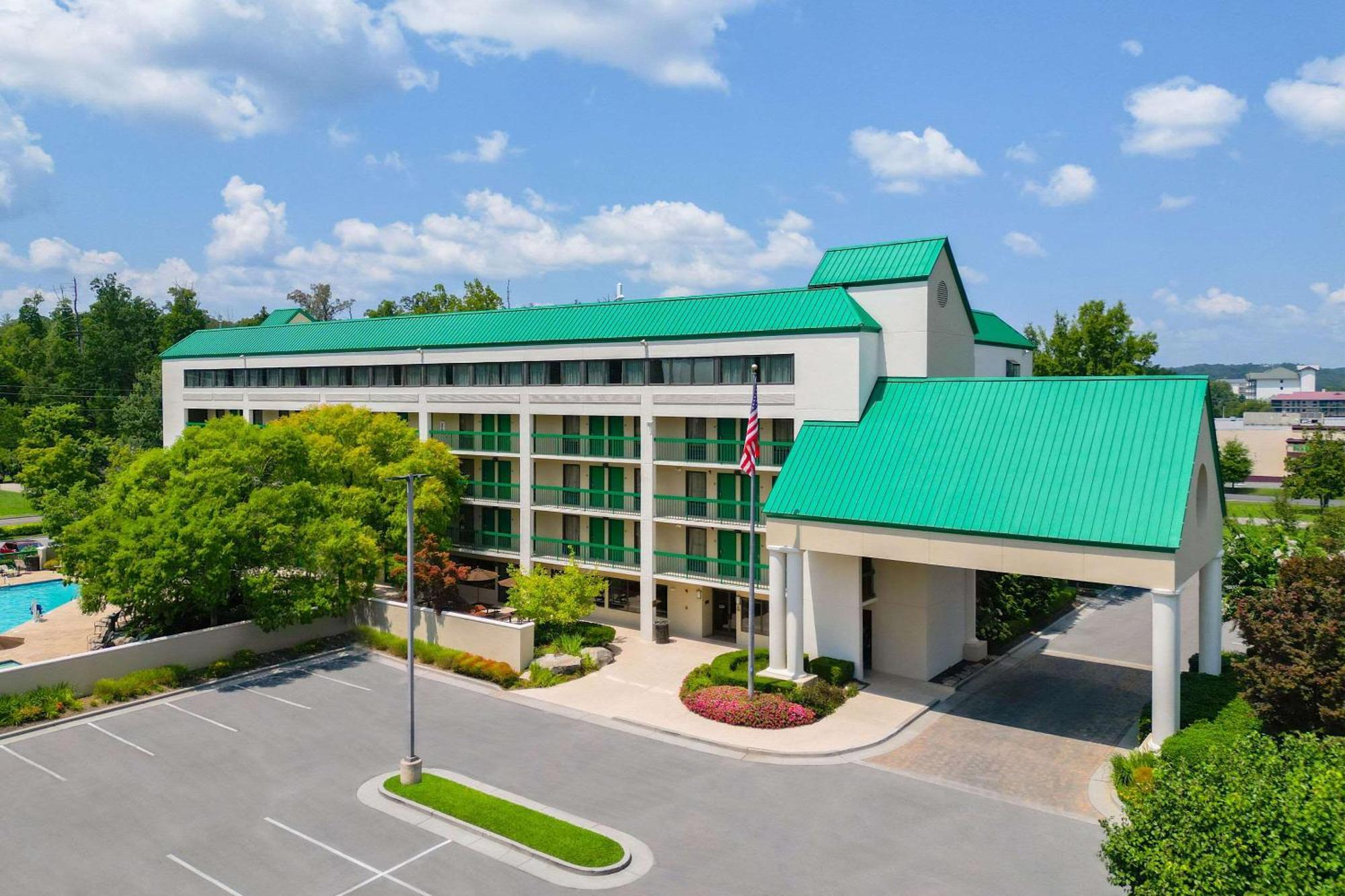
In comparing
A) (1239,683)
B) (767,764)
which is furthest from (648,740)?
(1239,683)

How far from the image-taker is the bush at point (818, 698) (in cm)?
3136

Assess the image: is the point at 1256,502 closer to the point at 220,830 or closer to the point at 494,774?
the point at 494,774

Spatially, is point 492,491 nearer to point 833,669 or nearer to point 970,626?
point 833,669

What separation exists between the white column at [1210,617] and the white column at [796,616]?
14.0 m

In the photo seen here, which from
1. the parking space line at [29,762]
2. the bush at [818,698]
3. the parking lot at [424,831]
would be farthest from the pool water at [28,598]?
the bush at [818,698]

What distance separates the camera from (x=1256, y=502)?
339 ft

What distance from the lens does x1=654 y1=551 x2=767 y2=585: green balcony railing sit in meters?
39.5

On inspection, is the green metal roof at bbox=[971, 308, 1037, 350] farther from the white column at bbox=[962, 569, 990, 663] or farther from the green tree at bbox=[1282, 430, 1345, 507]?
the green tree at bbox=[1282, 430, 1345, 507]

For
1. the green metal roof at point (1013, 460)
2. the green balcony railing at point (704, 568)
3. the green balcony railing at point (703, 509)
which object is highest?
the green metal roof at point (1013, 460)

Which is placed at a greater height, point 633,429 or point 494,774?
point 633,429

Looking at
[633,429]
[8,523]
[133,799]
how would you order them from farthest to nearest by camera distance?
[8,523]
[633,429]
[133,799]

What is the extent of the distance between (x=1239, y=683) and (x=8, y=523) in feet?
310

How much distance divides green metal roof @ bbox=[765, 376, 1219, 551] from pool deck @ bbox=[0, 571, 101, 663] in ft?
106

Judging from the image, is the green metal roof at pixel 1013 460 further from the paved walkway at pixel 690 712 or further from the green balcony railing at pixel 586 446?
the green balcony railing at pixel 586 446
